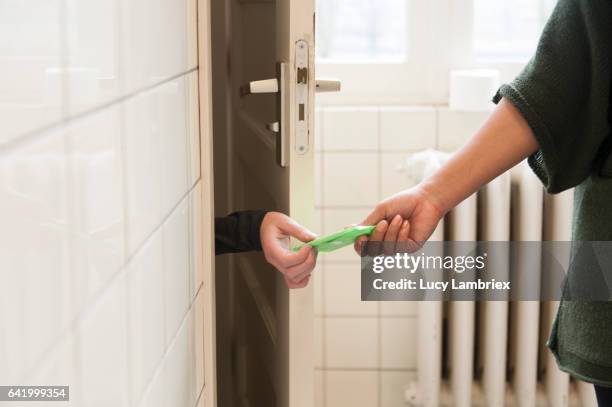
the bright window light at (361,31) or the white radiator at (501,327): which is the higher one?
the bright window light at (361,31)

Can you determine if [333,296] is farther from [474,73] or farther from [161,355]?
[161,355]

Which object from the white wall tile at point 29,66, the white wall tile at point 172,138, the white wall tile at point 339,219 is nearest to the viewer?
the white wall tile at point 29,66

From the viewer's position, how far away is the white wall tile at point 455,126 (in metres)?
2.35

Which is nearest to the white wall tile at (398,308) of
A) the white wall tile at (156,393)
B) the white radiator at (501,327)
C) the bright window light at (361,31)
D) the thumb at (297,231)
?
the white radiator at (501,327)

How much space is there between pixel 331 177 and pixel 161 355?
1.50 meters

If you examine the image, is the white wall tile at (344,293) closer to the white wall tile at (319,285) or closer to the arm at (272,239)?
the white wall tile at (319,285)

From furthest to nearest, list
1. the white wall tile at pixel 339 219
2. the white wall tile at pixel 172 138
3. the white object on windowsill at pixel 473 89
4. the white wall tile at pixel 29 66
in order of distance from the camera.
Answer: the white wall tile at pixel 339 219
the white object on windowsill at pixel 473 89
the white wall tile at pixel 172 138
the white wall tile at pixel 29 66

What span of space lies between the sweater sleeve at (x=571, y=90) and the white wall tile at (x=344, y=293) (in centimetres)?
127

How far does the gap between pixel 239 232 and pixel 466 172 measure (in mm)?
361

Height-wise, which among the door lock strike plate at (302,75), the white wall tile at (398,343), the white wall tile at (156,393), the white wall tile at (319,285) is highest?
the door lock strike plate at (302,75)

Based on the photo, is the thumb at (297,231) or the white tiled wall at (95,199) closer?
the white tiled wall at (95,199)

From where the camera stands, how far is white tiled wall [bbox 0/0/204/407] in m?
0.48

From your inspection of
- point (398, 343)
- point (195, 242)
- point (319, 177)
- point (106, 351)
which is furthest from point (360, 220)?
point (106, 351)

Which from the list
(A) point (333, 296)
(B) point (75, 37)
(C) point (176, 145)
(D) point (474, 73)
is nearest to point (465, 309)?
(A) point (333, 296)
